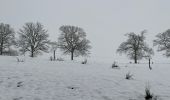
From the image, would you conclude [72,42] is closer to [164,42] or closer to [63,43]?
[63,43]

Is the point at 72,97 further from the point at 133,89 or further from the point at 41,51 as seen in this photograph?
the point at 41,51

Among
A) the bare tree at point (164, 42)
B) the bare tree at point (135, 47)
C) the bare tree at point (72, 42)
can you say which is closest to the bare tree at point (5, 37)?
the bare tree at point (72, 42)

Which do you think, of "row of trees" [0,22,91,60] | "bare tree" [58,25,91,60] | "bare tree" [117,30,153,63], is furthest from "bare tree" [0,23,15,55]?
"bare tree" [117,30,153,63]

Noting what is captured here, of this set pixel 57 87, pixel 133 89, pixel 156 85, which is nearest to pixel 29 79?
pixel 57 87

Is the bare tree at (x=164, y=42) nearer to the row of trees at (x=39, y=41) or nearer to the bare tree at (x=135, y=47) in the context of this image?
the bare tree at (x=135, y=47)

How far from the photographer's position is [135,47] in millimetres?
41156

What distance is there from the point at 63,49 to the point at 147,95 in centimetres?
3400

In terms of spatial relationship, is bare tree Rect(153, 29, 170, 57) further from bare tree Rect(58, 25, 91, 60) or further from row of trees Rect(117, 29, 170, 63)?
bare tree Rect(58, 25, 91, 60)

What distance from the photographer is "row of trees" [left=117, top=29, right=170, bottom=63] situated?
39.1 m

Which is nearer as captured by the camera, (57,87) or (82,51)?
(57,87)

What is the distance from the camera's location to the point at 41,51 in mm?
38875

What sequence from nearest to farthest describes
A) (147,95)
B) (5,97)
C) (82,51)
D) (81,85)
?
(5,97) → (147,95) → (81,85) → (82,51)

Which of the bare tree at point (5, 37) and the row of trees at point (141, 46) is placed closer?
the bare tree at point (5, 37)

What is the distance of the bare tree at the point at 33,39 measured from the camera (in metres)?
36.2
